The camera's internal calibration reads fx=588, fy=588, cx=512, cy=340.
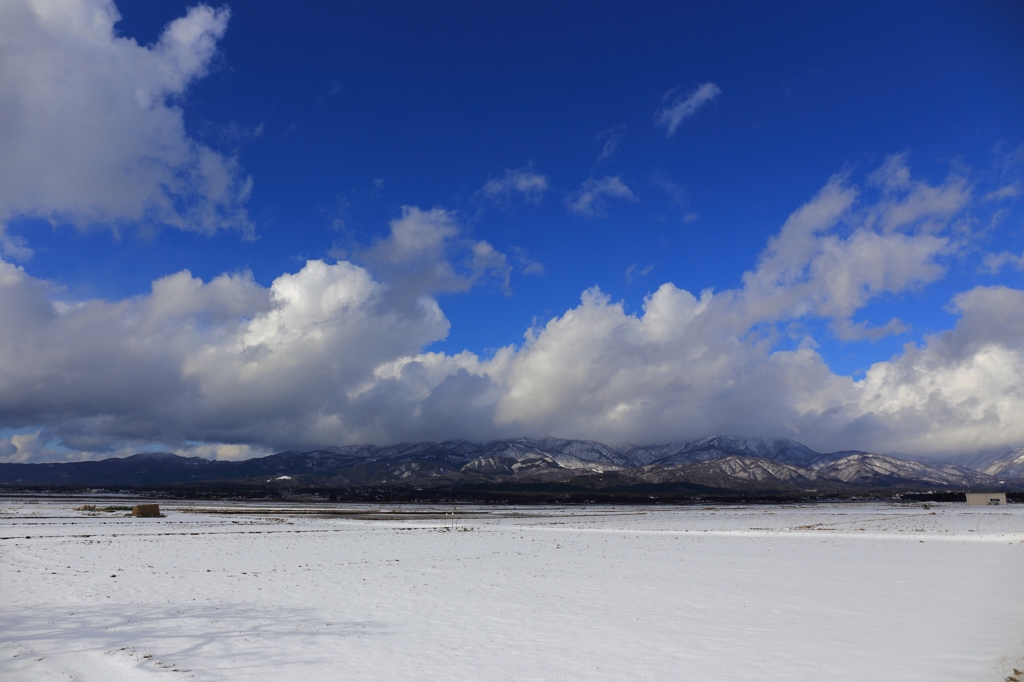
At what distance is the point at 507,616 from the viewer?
55.5 feet

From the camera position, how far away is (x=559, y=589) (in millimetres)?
21625

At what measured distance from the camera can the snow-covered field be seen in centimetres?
1193

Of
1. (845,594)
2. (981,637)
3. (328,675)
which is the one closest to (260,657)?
(328,675)

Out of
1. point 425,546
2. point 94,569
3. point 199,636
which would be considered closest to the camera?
point 199,636

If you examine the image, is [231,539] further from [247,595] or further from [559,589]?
[559,589]

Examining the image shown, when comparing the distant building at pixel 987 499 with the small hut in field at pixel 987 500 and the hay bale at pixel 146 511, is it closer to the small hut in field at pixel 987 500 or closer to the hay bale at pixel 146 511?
the small hut in field at pixel 987 500

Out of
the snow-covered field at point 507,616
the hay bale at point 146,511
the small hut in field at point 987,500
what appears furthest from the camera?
the small hut in field at point 987,500

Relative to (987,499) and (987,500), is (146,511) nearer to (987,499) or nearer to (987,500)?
(987,500)

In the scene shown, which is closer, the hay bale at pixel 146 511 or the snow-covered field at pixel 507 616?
the snow-covered field at pixel 507 616

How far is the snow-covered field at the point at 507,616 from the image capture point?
1193 centimetres

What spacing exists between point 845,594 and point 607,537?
29.1m

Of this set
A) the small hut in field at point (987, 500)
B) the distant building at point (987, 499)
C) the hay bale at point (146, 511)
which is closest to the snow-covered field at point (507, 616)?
the hay bale at point (146, 511)

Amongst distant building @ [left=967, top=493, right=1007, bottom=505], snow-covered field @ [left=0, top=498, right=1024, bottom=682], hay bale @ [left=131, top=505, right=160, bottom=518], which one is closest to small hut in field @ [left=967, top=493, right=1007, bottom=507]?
distant building @ [left=967, top=493, right=1007, bottom=505]

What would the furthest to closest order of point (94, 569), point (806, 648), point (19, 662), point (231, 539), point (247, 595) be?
point (231, 539) → point (94, 569) → point (247, 595) → point (806, 648) → point (19, 662)
